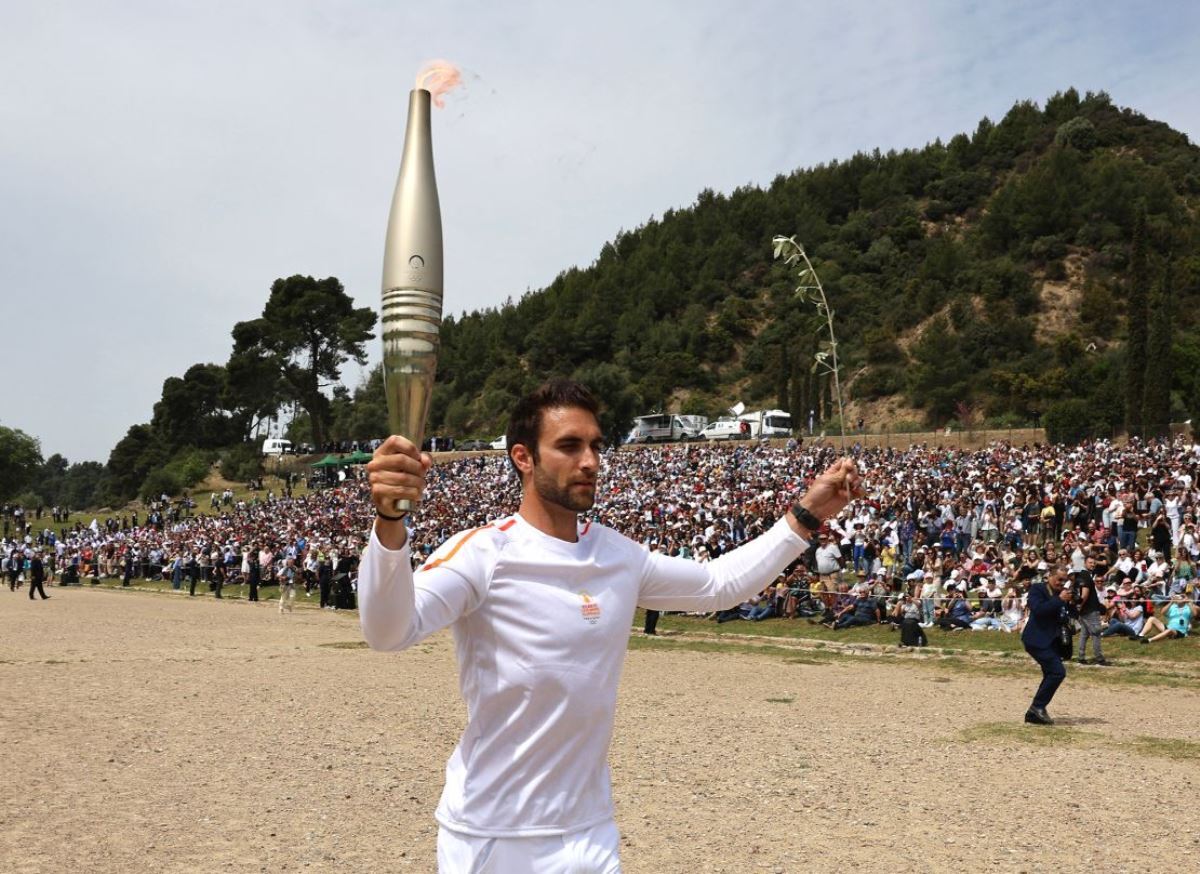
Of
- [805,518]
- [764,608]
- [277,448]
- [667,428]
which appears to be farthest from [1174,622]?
[277,448]

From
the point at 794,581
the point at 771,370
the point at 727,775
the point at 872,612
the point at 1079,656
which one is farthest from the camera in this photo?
the point at 771,370

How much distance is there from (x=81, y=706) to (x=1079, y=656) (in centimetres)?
1546

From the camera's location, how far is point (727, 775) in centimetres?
962

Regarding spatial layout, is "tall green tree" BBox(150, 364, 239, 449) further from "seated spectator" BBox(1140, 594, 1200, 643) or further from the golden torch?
the golden torch

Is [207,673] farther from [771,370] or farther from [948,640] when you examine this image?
[771,370]

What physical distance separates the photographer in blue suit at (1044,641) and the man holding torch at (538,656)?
10.5 meters

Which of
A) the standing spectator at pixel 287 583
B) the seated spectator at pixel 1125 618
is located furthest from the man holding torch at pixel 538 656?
the standing spectator at pixel 287 583

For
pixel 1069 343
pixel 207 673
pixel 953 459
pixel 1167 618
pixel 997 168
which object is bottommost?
pixel 207 673

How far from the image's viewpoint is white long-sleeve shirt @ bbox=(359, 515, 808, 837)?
2.73 meters

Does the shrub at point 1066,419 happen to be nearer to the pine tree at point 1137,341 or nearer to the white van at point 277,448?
the pine tree at point 1137,341

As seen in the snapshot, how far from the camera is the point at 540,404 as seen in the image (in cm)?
304

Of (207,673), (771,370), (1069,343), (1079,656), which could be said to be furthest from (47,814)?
(771,370)

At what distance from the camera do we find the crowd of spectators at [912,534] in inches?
781

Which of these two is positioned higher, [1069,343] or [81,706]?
[1069,343]
